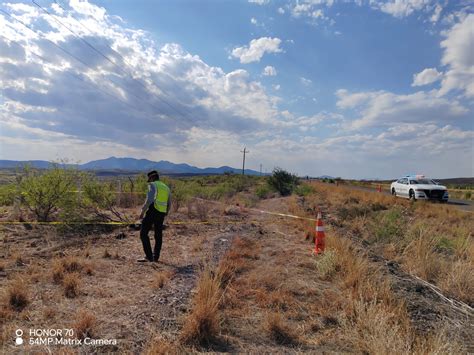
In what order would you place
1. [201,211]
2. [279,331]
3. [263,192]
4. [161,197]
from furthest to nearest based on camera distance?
1. [263,192]
2. [201,211]
3. [161,197]
4. [279,331]

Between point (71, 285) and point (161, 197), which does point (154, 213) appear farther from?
point (71, 285)

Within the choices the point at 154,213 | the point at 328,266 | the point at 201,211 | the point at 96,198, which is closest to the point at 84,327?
the point at 154,213

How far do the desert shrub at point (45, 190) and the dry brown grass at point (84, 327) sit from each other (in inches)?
285

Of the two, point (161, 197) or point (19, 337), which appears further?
point (161, 197)

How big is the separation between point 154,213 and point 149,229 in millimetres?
355

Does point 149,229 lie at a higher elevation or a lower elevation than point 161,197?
lower

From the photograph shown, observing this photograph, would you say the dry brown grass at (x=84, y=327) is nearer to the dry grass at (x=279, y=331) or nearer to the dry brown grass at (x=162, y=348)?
the dry brown grass at (x=162, y=348)

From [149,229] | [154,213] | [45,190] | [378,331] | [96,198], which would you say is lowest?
[378,331]

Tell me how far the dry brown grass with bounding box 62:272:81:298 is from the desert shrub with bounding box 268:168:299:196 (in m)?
22.8

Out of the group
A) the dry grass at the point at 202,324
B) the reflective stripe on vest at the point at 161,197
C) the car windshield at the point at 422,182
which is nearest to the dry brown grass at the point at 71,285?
the dry grass at the point at 202,324

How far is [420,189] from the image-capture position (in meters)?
20.5

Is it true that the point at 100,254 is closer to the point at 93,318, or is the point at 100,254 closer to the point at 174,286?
the point at 174,286

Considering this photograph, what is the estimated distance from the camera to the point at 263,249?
25.1 ft

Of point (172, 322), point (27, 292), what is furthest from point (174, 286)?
point (27, 292)
